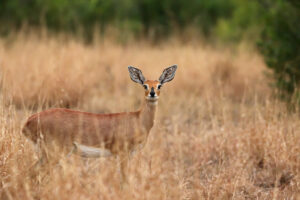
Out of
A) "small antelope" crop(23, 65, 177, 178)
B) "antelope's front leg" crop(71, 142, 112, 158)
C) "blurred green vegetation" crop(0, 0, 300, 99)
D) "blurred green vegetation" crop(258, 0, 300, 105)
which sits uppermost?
"blurred green vegetation" crop(0, 0, 300, 99)

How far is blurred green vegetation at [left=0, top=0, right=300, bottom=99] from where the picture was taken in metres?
8.32

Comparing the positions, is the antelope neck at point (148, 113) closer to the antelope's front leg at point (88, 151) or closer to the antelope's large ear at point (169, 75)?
the antelope's large ear at point (169, 75)

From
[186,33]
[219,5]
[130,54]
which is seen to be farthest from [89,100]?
[219,5]

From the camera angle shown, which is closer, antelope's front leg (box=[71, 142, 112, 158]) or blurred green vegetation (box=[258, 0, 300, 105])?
antelope's front leg (box=[71, 142, 112, 158])

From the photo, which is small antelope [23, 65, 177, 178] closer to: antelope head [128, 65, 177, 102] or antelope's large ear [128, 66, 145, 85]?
antelope head [128, 65, 177, 102]

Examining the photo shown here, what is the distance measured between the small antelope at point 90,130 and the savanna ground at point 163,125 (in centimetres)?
18

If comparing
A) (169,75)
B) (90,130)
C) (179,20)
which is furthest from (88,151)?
(179,20)

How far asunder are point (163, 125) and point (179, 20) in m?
11.0

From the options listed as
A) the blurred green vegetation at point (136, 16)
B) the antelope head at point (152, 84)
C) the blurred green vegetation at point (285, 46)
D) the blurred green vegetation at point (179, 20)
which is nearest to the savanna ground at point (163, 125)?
the blurred green vegetation at point (285, 46)

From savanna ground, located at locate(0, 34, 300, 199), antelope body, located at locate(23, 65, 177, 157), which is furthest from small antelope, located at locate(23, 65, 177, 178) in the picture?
savanna ground, located at locate(0, 34, 300, 199)

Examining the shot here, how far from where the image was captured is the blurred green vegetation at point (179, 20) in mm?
8320

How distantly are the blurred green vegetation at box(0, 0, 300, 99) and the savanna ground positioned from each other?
745 millimetres

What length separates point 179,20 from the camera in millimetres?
17984

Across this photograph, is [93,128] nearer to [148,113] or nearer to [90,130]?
[90,130]
